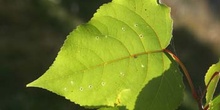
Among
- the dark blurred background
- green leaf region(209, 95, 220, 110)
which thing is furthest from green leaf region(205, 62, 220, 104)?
the dark blurred background

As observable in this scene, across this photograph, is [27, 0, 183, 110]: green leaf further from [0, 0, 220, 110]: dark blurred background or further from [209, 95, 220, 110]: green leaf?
[0, 0, 220, 110]: dark blurred background

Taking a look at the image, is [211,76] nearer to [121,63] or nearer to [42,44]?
[121,63]

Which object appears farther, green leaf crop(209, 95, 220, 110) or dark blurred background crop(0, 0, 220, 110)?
dark blurred background crop(0, 0, 220, 110)

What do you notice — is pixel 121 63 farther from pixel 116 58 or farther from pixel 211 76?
pixel 211 76

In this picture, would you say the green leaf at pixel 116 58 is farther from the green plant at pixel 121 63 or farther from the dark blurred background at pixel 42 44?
the dark blurred background at pixel 42 44

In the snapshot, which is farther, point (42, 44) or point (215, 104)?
point (42, 44)

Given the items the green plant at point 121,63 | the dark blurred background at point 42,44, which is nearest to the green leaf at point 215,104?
the green plant at point 121,63

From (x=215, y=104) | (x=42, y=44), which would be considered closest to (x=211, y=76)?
(x=215, y=104)
